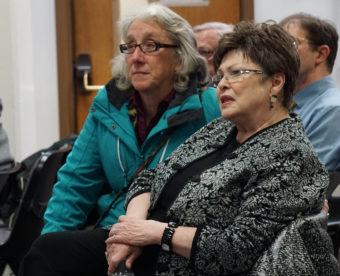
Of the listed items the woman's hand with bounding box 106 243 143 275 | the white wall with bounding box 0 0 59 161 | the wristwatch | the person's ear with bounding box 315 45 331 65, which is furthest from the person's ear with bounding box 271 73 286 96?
the white wall with bounding box 0 0 59 161

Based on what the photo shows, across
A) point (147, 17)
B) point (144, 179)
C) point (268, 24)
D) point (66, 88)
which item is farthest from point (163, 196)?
point (66, 88)

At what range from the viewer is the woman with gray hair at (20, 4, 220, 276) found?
219 cm

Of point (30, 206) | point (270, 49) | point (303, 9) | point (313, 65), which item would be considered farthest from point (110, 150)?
point (303, 9)

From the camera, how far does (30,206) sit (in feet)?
8.50

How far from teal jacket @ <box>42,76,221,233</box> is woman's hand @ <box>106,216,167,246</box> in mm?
414

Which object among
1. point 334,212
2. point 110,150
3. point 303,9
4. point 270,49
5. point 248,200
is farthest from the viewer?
point 303,9

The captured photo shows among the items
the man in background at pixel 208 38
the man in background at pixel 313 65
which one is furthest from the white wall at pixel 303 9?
the man in background at pixel 313 65

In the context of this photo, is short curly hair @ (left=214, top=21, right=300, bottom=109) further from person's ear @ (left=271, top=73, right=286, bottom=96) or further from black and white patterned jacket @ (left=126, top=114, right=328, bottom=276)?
black and white patterned jacket @ (left=126, top=114, right=328, bottom=276)

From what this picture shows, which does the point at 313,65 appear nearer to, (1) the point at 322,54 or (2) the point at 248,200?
(1) the point at 322,54

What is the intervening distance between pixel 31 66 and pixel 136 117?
7.54ft

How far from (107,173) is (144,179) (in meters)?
0.33

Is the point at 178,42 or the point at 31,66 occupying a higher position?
the point at 178,42

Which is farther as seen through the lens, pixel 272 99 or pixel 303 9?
pixel 303 9

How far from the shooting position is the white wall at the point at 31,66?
434 cm
